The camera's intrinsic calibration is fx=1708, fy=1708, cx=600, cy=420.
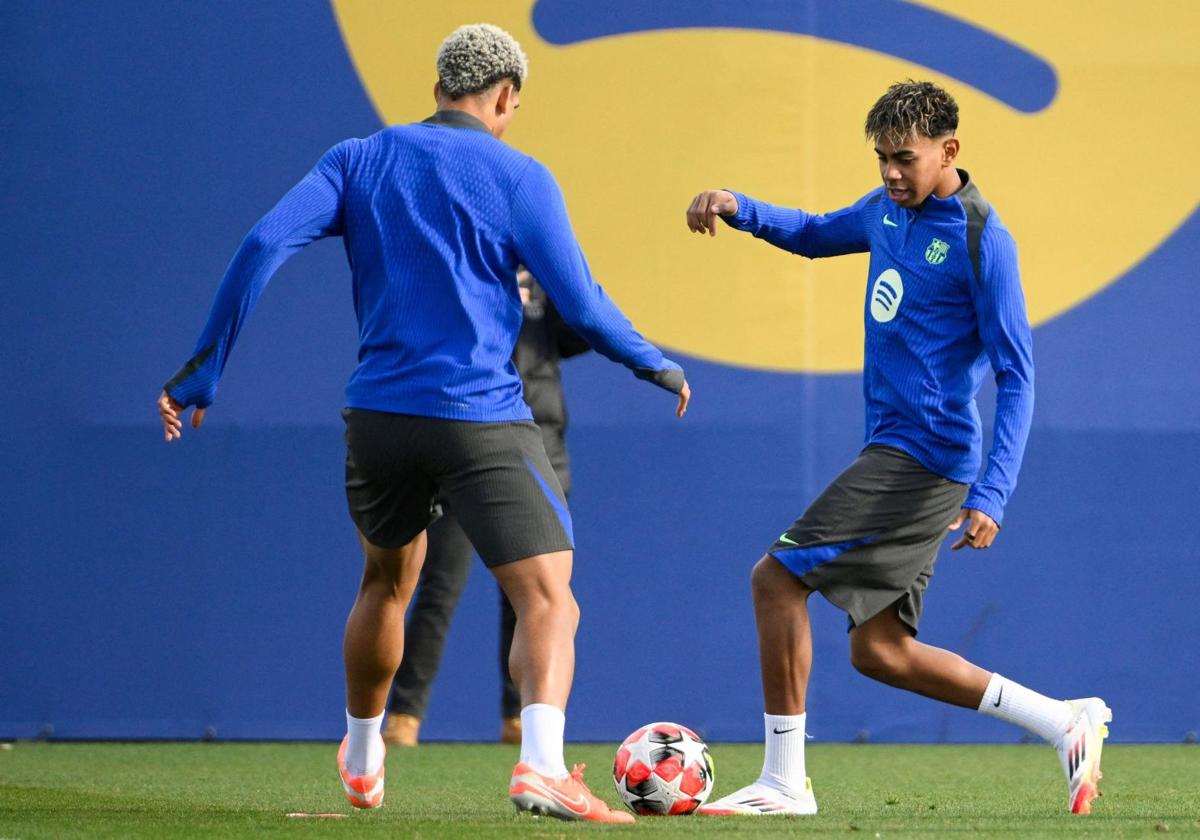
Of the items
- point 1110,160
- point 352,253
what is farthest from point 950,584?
point 352,253

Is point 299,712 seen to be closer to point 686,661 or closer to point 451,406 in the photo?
point 686,661

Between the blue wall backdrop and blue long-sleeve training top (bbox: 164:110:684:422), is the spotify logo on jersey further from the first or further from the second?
the blue wall backdrop

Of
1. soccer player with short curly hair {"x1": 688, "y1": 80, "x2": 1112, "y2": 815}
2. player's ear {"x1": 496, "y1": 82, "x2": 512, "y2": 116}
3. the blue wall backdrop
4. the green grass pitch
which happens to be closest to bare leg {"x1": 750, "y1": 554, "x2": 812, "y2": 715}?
soccer player with short curly hair {"x1": 688, "y1": 80, "x2": 1112, "y2": 815}

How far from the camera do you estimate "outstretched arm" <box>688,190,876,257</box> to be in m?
4.43

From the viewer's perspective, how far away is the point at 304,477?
21.8 ft

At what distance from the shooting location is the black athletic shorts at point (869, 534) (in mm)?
4090

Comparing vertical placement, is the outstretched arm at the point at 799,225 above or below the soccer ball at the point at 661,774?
above

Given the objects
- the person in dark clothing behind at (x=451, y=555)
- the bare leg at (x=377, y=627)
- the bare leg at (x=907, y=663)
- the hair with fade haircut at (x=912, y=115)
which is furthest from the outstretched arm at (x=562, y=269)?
the person in dark clothing behind at (x=451, y=555)

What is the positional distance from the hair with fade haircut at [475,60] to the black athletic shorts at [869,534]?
4.16ft

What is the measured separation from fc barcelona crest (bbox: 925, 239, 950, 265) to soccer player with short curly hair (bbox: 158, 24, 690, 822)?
0.83m

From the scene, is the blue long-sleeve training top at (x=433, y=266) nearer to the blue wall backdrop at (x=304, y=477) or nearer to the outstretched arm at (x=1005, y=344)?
the outstretched arm at (x=1005, y=344)

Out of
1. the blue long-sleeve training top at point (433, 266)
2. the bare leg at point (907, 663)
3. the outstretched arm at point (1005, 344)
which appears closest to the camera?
the blue long-sleeve training top at point (433, 266)

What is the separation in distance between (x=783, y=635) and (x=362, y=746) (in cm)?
103

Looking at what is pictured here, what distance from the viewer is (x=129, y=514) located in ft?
→ 21.7
